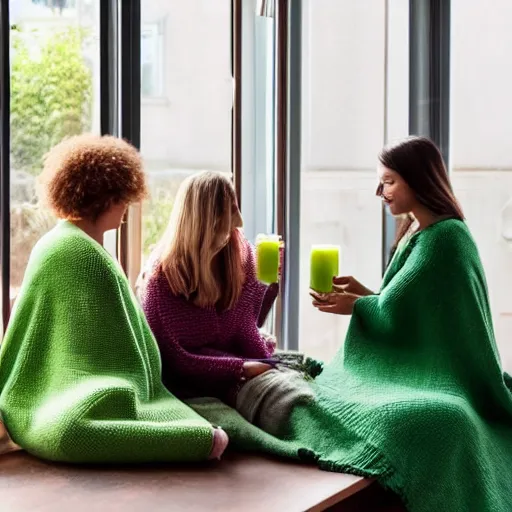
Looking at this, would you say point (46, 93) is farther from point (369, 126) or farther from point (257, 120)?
point (369, 126)

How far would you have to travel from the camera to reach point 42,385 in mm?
2383

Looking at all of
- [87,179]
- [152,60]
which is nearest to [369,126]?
[152,60]

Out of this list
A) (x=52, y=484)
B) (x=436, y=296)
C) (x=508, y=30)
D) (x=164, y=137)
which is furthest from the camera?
(x=508, y=30)

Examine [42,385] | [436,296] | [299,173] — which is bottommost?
[42,385]

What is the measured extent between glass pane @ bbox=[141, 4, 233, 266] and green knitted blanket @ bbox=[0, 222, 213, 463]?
852 millimetres

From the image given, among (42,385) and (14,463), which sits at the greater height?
(42,385)

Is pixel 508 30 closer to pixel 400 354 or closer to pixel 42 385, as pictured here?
pixel 400 354

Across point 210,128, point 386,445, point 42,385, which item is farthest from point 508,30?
point 42,385

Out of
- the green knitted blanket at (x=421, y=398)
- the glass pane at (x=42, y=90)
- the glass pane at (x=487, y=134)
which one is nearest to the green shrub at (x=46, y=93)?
the glass pane at (x=42, y=90)

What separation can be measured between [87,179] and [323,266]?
0.73 metres

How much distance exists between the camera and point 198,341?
2.78 meters

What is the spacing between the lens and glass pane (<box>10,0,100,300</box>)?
283cm

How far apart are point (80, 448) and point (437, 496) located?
0.86 meters

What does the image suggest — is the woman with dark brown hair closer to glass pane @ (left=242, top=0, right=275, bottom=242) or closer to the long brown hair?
the long brown hair
